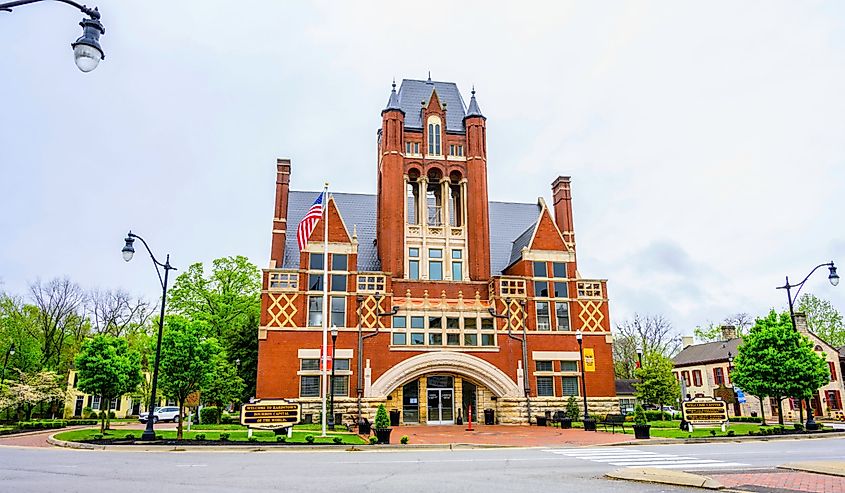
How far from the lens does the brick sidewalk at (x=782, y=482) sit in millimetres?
10570

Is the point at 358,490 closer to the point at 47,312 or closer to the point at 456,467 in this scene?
the point at 456,467

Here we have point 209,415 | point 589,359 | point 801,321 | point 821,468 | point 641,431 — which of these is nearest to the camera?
point 821,468

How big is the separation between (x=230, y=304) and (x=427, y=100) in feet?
71.4

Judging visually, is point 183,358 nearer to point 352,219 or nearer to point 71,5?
point 71,5

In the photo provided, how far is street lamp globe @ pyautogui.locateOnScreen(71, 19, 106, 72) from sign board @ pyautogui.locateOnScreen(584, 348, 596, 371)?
37.0m

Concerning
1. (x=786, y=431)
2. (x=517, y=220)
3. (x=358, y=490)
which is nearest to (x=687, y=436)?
(x=786, y=431)

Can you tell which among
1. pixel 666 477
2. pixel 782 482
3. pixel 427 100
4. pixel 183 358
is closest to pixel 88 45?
pixel 666 477

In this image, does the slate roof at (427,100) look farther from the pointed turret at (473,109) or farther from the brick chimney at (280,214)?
the brick chimney at (280,214)

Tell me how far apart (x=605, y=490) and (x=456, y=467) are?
183 inches

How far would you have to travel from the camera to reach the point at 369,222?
1823 inches

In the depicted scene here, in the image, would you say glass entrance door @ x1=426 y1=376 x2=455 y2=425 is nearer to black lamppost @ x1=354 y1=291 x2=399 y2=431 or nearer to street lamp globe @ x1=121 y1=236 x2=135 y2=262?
black lamppost @ x1=354 y1=291 x2=399 y2=431

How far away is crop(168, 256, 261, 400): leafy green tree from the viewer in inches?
1647

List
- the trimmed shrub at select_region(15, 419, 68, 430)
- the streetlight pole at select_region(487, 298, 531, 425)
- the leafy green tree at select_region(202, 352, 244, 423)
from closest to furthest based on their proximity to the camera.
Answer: the trimmed shrub at select_region(15, 419, 68, 430)
the leafy green tree at select_region(202, 352, 244, 423)
the streetlight pole at select_region(487, 298, 531, 425)

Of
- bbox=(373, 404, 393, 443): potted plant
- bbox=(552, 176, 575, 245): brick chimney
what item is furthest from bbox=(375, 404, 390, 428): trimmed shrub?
bbox=(552, 176, 575, 245): brick chimney
